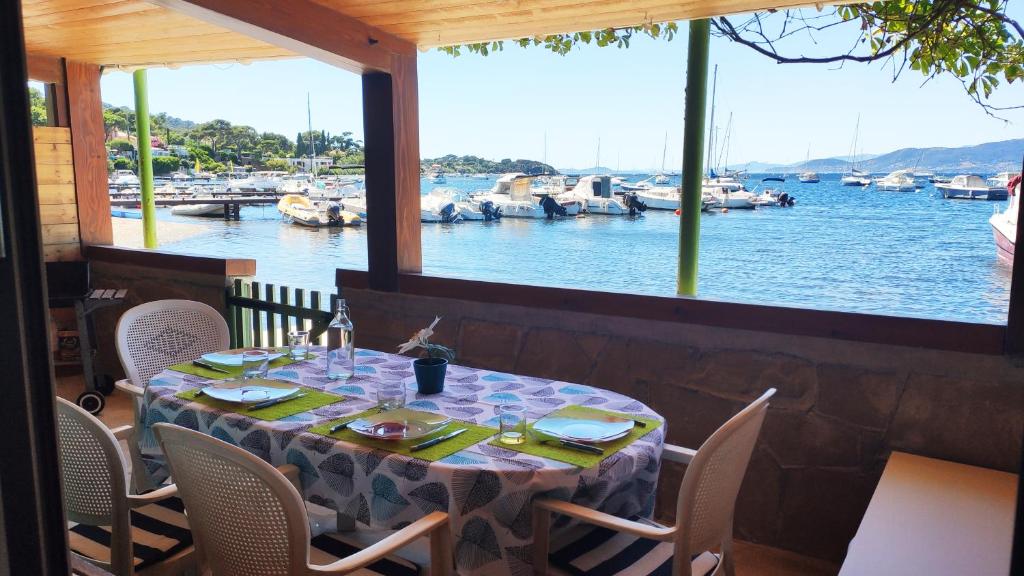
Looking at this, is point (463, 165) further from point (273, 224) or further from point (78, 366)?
point (78, 366)

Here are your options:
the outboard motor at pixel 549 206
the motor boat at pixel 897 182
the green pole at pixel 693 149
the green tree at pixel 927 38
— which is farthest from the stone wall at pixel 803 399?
the motor boat at pixel 897 182

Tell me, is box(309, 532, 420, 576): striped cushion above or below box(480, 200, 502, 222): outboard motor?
above

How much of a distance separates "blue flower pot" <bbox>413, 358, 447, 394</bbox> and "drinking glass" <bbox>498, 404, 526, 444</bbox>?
0.38 m

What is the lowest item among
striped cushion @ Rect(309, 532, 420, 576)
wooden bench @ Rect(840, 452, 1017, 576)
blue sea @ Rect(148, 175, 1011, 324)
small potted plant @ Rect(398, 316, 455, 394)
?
blue sea @ Rect(148, 175, 1011, 324)

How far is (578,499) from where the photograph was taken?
69.5 inches

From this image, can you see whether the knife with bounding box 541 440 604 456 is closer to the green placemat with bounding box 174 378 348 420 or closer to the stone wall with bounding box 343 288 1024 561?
the green placemat with bounding box 174 378 348 420

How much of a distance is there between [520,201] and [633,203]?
5963mm

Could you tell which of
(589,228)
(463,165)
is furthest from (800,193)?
(463,165)

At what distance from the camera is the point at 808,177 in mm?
40969

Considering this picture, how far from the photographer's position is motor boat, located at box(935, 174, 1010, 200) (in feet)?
107

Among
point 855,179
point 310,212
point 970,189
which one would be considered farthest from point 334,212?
point 970,189

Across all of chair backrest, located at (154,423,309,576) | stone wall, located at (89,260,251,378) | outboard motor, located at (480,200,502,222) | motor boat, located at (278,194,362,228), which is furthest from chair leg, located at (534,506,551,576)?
outboard motor, located at (480,200,502,222)

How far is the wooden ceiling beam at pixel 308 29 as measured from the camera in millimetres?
2768

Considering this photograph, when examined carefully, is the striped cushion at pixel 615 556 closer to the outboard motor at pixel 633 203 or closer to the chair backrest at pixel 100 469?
the chair backrest at pixel 100 469
